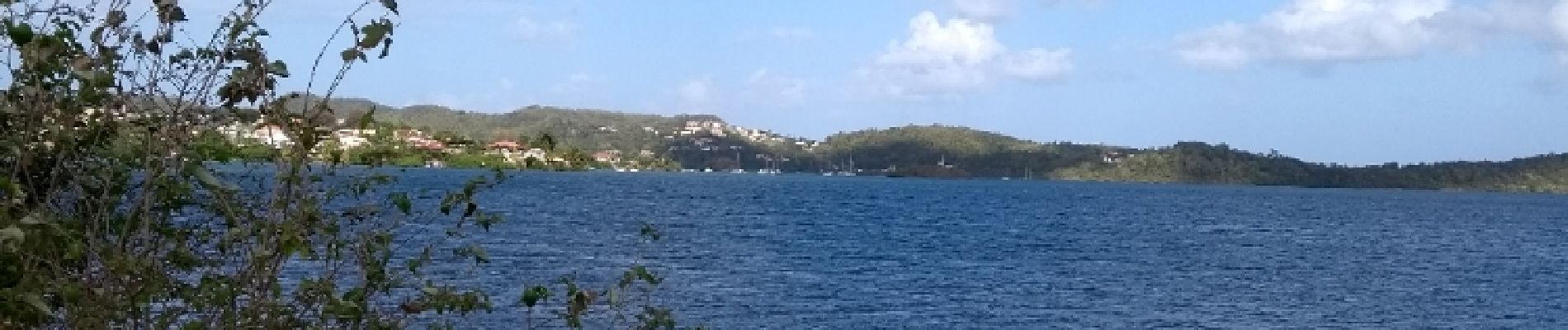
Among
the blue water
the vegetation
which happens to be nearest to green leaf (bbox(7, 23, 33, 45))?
the vegetation

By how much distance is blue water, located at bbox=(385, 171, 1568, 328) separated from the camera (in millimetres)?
34000

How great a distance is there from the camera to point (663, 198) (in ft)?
366

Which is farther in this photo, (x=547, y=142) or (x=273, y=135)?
(x=547, y=142)

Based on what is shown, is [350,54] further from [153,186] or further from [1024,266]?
[1024,266]

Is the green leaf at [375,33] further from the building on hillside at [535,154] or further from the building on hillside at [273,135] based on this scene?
the building on hillside at [535,154]

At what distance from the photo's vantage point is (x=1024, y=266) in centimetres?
4947

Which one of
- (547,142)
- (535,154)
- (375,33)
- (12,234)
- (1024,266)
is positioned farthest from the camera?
(1024,266)

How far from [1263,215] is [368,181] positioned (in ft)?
375

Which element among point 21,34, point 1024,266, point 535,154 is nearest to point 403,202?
point 535,154

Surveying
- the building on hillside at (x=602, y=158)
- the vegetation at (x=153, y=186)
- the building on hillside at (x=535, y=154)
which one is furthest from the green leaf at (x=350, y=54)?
the building on hillside at (x=602, y=158)

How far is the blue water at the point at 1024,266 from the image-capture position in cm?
3400

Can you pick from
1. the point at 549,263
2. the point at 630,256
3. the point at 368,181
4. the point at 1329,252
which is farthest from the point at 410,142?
the point at 1329,252

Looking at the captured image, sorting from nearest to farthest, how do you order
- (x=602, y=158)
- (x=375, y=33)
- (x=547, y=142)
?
(x=375, y=33) → (x=547, y=142) → (x=602, y=158)

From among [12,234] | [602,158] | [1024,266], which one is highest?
[602,158]
